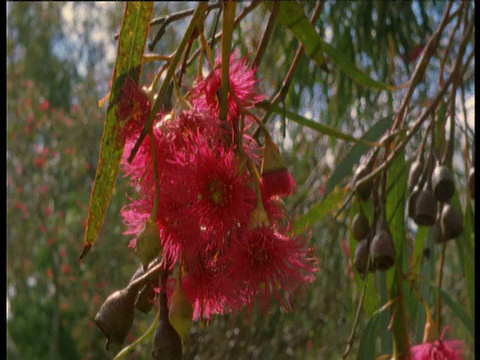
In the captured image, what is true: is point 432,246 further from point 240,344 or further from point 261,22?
point 240,344

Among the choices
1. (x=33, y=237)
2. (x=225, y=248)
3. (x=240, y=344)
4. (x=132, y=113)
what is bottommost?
(x=240, y=344)

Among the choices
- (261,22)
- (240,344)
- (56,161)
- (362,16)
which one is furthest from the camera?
(56,161)

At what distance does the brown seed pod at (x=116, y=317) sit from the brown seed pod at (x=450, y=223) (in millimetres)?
399

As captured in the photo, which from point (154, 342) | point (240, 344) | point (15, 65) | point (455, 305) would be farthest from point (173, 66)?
point (15, 65)

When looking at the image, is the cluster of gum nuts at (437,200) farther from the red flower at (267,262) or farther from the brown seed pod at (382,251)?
the red flower at (267,262)

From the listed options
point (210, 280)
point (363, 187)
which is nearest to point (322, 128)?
point (363, 187)

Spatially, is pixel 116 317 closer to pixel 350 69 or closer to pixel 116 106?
pixel 116 106

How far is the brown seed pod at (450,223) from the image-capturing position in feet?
2.80

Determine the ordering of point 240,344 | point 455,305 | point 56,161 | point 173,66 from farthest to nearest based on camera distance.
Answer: point 56,161
point 240,344
point 455,305
point 173,66

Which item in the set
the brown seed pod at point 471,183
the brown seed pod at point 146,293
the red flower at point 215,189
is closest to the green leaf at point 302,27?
the red flower at point 215,189

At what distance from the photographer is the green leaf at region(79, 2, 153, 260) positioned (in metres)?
0.58

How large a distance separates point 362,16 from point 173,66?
3.53ft

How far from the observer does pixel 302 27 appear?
64 centimetres

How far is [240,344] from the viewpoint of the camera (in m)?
2.09
